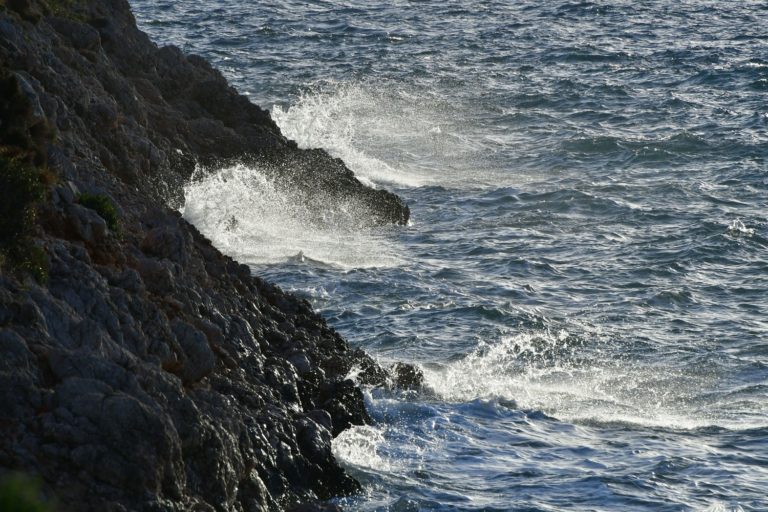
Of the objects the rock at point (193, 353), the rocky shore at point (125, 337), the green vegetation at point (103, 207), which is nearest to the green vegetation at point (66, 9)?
the rocky shore at point (125, 337)

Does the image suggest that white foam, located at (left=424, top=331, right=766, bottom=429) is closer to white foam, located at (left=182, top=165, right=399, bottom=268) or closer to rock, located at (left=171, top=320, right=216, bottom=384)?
white foam, located at (left=182, top=165, right=399, bottom=268)

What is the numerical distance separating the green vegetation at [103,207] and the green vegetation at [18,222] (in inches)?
87.4

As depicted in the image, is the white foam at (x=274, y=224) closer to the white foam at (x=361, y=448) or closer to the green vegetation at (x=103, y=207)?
the green vegetation at (x=103, y=207)

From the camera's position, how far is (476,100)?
49.3 metres

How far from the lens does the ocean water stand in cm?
2017

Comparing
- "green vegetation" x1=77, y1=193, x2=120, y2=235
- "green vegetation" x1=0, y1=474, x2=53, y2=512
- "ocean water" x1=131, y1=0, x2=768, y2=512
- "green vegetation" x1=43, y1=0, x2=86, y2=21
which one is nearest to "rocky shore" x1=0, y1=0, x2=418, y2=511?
"green vegetation" x1=77, y1=193, x2=120, y2=235

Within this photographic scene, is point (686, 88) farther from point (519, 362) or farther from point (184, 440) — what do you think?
point (184, 440)

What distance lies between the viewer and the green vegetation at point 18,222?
50.3 ft

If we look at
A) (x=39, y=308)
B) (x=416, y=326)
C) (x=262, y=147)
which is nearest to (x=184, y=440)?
(x=39, y=308)

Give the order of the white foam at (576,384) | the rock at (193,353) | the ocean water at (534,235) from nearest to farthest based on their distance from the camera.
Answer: the rock at (193,353)
the ocean water at (534,235)
the white foam at (576,384)

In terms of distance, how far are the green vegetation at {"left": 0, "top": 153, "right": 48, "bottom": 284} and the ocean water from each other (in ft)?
18.4

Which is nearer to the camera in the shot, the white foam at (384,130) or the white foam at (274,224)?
the white foam at (274,224)

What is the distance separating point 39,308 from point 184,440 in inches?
95.4

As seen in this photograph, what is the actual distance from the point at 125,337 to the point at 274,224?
1806 centimetres
